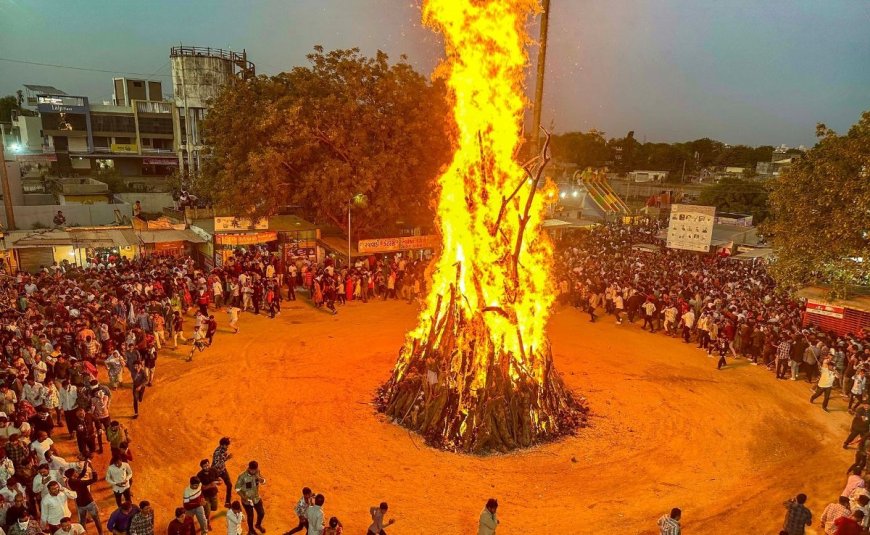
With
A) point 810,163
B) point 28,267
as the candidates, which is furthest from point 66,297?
point 810,163

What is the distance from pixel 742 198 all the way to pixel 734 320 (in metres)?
37.5

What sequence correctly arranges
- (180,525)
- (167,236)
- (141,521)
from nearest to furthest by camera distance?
(180,525), (141,521), (167,236)

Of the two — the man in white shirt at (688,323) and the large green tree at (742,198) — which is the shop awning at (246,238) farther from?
the large green tree at (742,198)

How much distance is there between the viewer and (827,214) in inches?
712

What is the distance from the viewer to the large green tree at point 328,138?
24.8 meters

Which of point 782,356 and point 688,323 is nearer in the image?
point 782,356

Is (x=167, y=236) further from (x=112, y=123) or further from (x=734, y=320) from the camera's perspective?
(x=112, y=123)

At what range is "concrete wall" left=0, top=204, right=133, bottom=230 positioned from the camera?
29750 millimetres

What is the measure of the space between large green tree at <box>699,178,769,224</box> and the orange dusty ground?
3806 centimetres

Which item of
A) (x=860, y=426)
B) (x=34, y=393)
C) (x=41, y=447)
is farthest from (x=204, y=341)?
A: (x=860, y=426)

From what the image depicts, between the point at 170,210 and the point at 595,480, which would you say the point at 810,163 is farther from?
the point at 170,210

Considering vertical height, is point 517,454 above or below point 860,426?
below

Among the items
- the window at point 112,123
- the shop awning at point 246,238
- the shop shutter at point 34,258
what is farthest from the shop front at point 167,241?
the window at point 112,123

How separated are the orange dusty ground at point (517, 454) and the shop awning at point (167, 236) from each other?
11552mm
